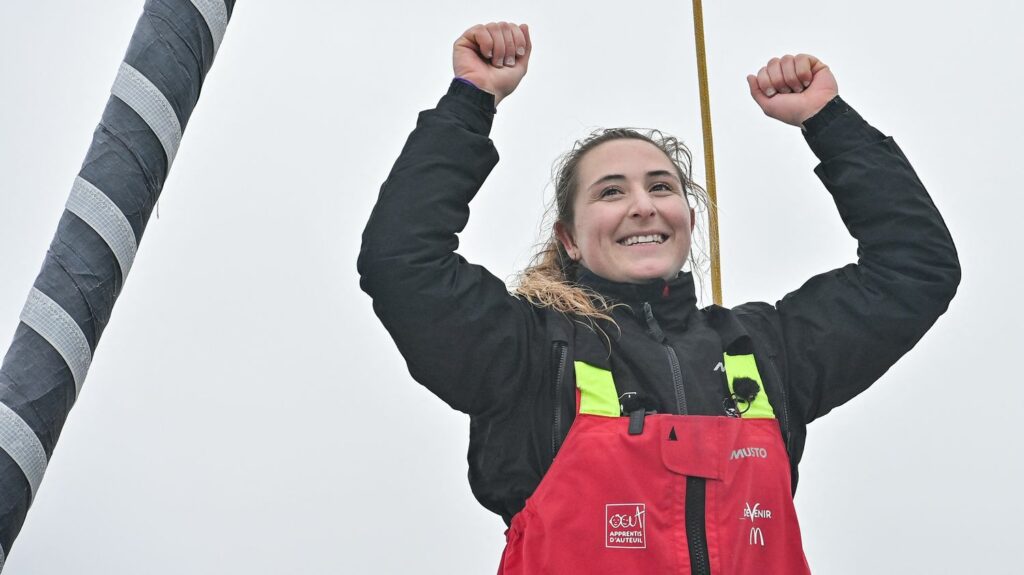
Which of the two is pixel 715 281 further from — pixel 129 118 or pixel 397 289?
pixel 129 118

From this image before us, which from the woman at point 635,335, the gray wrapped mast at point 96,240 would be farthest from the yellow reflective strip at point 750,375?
the gray wrapped mast at point 96,240

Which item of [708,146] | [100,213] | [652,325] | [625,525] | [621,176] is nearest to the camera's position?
[100,213]

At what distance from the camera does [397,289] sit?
2670mm

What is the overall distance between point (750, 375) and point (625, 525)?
1.70ft

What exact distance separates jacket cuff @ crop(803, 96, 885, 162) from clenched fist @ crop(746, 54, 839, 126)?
0.08ft

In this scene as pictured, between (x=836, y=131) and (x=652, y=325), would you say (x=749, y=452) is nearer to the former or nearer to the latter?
(x=652, y=325)

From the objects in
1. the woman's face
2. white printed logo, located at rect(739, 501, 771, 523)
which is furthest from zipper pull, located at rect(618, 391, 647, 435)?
the woman's face

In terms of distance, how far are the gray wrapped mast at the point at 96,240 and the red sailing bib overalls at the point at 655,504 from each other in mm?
982

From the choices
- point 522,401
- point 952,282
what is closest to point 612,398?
point 522,401

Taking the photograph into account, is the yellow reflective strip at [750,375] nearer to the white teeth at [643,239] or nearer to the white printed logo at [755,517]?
the white printed logo at [755,517]

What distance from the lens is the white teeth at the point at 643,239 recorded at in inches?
123

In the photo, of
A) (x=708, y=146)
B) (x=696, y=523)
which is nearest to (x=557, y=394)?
(x=696, y=523)

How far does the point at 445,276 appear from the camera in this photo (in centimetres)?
271

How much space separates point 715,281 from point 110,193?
1607mm
